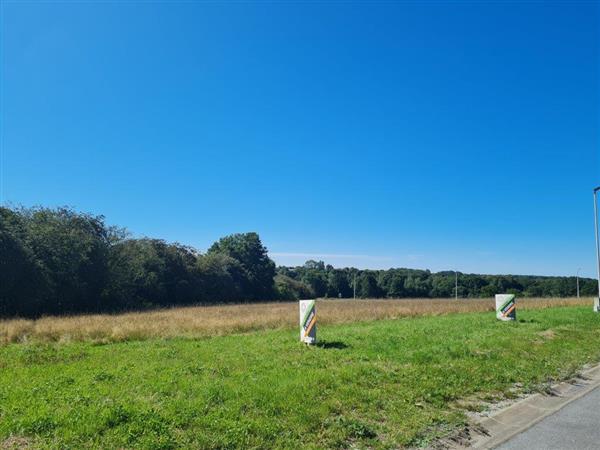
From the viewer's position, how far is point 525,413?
18.7ft

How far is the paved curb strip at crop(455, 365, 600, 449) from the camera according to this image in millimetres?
4777

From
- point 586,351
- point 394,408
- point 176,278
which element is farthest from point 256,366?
point 176,278

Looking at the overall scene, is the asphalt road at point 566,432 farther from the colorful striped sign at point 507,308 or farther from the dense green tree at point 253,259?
the dense green tree at point 253,259

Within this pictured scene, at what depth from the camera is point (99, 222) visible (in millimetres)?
37062

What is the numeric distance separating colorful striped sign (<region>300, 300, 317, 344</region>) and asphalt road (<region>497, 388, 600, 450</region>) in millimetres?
5451

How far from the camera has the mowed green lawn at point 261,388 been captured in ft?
14.0

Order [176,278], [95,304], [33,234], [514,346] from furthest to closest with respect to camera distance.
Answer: [176,278] → [95,304] → [33,234] → [514,346]

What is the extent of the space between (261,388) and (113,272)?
35.0 meters

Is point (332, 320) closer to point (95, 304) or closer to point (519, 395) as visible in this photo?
point (519, 395)

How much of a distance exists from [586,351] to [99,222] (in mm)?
37353

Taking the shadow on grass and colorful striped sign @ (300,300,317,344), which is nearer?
the shadow on grass

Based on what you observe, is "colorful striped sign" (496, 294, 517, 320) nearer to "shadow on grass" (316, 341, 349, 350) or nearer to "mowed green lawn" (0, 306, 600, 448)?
"mowed green lawn" (0, 306, 600, 448)

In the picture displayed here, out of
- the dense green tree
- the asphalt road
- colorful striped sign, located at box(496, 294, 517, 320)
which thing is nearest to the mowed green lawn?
the asphalt road

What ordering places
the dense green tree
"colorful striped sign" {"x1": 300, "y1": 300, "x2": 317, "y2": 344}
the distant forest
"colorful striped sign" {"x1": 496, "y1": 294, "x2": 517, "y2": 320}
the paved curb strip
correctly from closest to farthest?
1. the paved curb strip
2. "colorful striped sign" {"x1": 300, "y1": 300, "x2": 317, "y2": 344}
3. "colorful striped sign" {"x1": 496, "y1": 294, "x2": 517, "y2": 320}
4. the distant forest
5. the dense green tree
